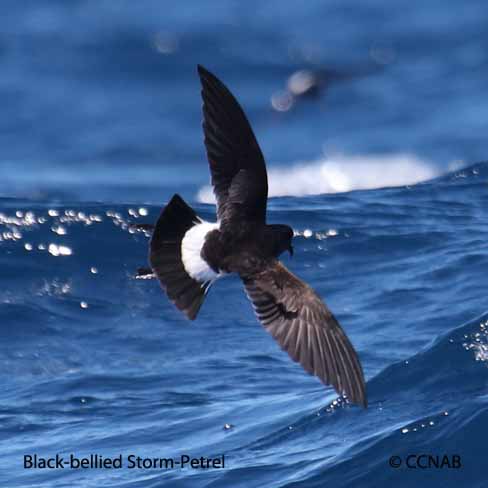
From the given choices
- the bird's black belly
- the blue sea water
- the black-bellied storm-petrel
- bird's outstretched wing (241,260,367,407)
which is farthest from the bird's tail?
the blue sea water

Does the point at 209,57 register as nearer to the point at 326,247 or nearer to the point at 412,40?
the point at 412,40

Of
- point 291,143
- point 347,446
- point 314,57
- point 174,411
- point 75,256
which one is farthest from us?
point 314,57

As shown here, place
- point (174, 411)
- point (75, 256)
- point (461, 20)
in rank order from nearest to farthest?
point (174, 411)
point (75, 256)
point (461, 20)

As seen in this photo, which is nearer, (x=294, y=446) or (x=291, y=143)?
(x=294, y=446)

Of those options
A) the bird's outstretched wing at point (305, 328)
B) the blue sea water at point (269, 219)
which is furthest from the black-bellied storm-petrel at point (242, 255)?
the blue sea water at point (269, 219)

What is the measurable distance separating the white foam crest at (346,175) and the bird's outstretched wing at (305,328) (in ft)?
18.6

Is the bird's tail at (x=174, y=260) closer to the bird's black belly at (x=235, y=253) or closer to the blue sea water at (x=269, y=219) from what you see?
the bird's black belly at (x=235, y=253)

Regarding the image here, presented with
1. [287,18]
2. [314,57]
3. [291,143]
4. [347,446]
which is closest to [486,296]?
[347,446]

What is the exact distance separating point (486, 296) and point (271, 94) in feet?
17.8

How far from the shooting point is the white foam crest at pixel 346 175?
38.8ft

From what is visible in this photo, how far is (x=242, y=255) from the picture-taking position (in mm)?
5844

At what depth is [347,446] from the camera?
6469 millimetres

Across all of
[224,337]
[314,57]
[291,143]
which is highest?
[314,57]

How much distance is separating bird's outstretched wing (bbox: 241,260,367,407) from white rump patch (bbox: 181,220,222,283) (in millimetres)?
228
